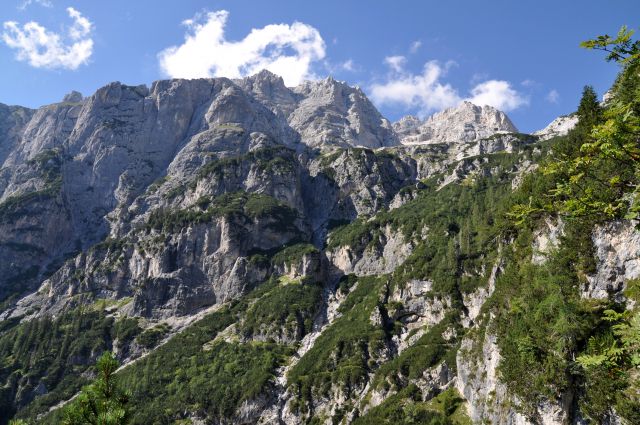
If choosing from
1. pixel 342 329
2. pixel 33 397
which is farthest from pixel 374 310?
pixel 33 397

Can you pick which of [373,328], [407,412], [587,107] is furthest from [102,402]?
[373,328]

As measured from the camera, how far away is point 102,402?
1486 centimetres

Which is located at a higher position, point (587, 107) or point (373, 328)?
point (587, 107)

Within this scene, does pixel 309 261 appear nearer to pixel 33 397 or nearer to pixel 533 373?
pixel 33 397

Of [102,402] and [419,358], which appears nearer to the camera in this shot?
[102,402]

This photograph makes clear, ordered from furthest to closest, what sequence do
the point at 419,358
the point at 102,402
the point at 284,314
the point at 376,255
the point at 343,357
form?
the point at 376,255 → the point at 284,314 → the point at 343,357 → the point at 419,358 → the point at 102,402

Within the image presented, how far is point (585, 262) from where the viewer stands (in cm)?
5075

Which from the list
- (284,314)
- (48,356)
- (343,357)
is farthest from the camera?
(48,356)

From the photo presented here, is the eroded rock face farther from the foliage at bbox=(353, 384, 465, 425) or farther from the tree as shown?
the tree

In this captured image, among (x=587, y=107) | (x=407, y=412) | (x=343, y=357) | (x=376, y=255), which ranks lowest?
(x=407, y=412)

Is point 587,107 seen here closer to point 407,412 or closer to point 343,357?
point 407,412

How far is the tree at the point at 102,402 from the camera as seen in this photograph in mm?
14227

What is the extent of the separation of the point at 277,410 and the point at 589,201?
123323mm

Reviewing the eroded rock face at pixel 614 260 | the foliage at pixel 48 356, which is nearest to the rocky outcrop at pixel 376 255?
the foliage at pixel 48 356
